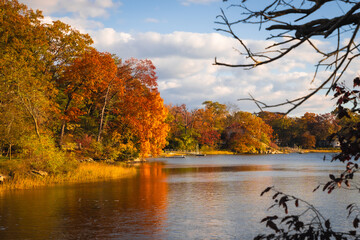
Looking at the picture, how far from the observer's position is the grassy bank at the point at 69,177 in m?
24.3

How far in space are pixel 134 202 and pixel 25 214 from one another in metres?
5.45

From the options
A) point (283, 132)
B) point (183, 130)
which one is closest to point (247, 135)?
point (183, 130)

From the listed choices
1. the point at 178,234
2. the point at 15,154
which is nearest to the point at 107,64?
the point at 15,154

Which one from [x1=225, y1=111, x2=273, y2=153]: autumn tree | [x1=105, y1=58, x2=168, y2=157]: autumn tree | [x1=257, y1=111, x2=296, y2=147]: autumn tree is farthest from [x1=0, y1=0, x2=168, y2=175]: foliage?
[x1=257, y1=111, x2=296, y2=147]: autumn tree

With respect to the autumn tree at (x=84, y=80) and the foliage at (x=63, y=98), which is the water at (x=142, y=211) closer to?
the foliage at (x=63, y=98)

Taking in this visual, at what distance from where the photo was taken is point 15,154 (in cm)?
3177

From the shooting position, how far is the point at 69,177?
2858 cm

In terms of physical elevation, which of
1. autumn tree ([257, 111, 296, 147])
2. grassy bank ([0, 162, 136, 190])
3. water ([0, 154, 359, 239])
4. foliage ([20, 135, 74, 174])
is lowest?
water ([0, 154, 359, 239])

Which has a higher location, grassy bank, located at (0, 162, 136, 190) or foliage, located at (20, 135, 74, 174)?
foliage, located at (20, 135, 74, 174)

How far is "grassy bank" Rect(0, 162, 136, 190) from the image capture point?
24273 mm

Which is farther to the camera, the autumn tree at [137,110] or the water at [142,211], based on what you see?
the autumn tree at [137,110]

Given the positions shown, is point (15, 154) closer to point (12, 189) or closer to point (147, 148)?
point (12, 189)

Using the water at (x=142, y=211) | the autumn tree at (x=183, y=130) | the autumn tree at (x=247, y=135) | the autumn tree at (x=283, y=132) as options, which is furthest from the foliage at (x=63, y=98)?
the autumn tree at (x=283, y=132)

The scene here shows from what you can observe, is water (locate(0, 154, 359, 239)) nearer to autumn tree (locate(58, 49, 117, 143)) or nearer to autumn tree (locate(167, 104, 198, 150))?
autumn tree (locate(58, 49, 117, 143))
